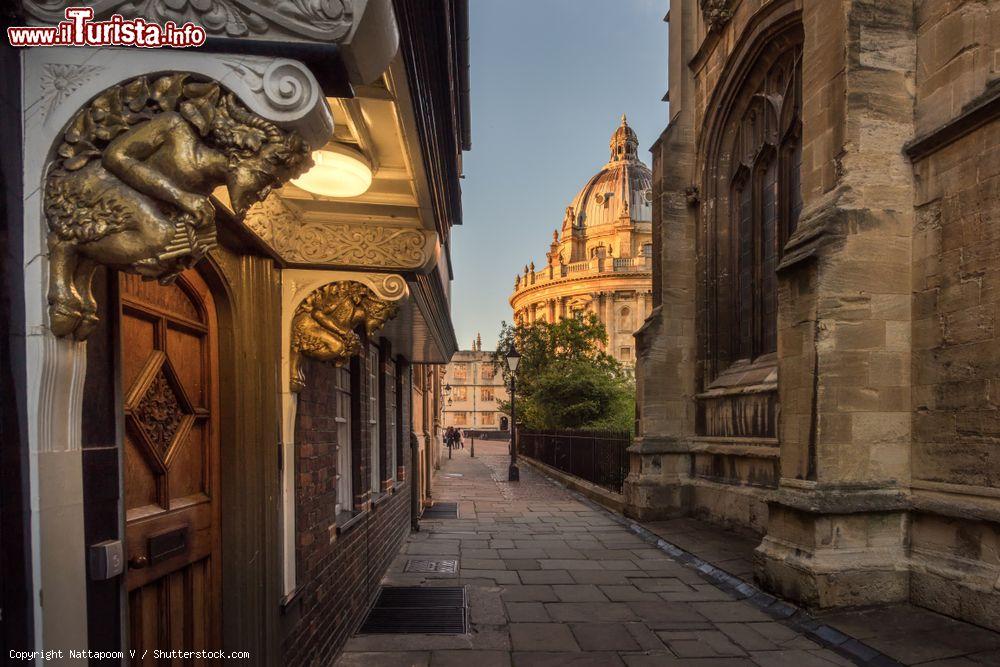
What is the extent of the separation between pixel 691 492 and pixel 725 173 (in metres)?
5.73

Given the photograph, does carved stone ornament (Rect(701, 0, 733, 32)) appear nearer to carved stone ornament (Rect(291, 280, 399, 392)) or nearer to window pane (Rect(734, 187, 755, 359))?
window pane (Rect(734, 187, 755, 359))

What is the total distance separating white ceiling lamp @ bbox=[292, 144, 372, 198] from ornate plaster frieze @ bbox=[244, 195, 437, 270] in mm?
367

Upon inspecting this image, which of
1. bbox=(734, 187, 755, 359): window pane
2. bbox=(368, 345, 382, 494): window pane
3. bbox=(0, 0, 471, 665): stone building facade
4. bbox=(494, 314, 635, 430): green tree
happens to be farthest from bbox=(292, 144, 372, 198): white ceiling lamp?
bbox=(494, 314, 635, 430): green tree

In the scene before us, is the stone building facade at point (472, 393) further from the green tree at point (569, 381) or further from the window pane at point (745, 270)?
the window pane at point (745, 270)

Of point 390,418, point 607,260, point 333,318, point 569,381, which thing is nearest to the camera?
point 333,318

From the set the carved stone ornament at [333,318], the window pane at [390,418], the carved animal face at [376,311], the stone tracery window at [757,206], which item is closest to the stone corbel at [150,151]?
the carved stone ornament at [333,318]

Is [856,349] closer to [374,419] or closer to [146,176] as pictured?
[374,419]

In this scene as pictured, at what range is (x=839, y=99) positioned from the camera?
619cm

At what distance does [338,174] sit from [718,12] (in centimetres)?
962

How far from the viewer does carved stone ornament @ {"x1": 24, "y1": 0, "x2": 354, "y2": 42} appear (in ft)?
5.20

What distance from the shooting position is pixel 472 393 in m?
75.4

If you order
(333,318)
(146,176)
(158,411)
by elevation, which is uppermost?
(146,176)

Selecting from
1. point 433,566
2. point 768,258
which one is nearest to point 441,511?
point 433,566

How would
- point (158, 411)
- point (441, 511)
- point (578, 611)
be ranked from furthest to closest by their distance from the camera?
point (441, 511)
point (578, 611)
point (158, 411)
